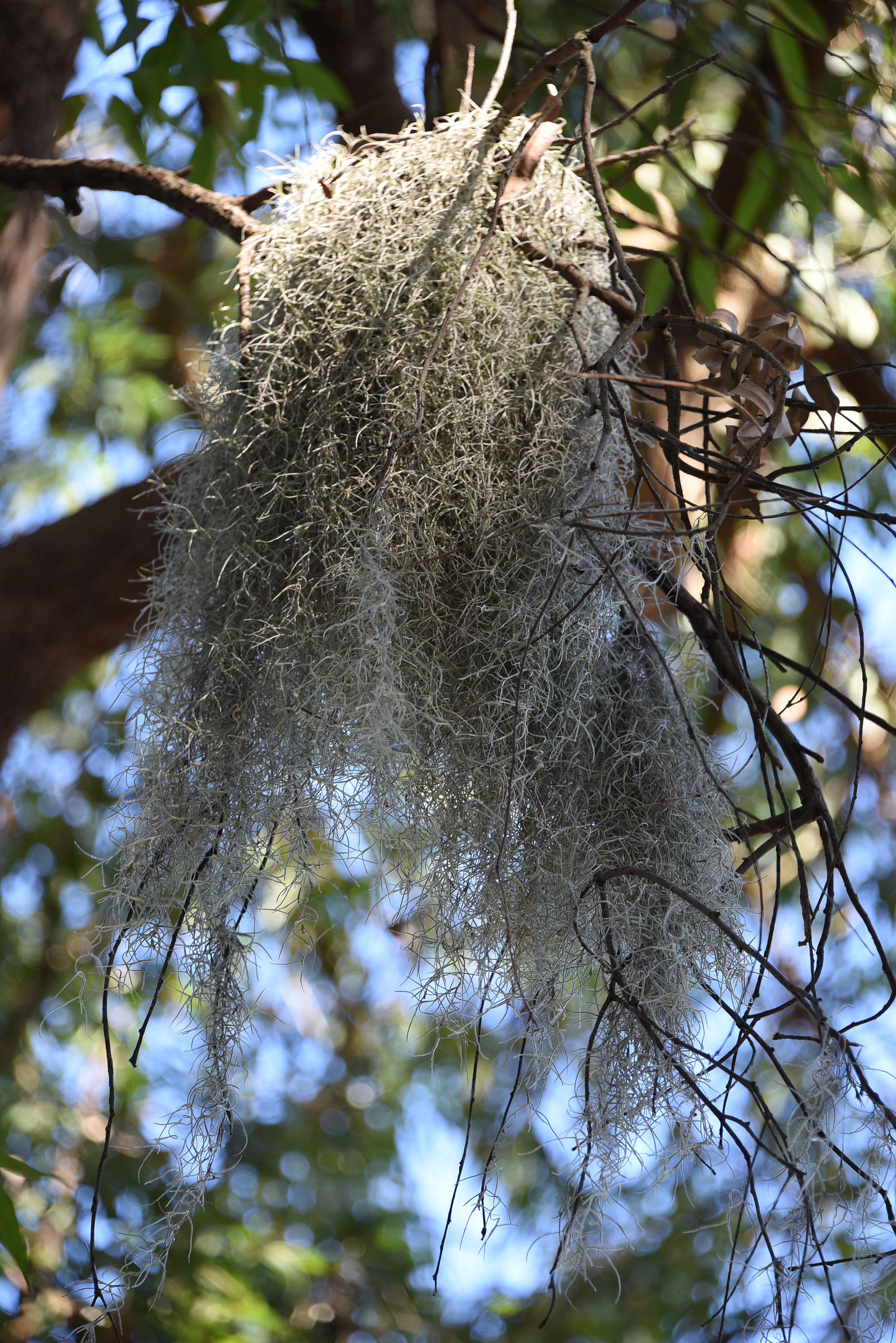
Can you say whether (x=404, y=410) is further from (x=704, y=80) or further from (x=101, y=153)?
(x=101, y=153)

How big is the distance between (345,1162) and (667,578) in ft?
6.09

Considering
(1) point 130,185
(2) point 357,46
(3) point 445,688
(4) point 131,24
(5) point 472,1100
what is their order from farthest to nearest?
1. (2) point 357,46
2. (4) point 131,24
3. (1) point 130,185
4. (3) point 445,688
5. (5) point 472,1100

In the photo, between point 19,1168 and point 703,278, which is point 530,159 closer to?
point 703,278

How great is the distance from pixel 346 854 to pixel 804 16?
95 cm

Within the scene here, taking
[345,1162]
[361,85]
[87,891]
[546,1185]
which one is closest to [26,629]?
[361,85]

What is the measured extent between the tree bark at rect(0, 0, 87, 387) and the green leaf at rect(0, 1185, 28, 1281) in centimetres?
100

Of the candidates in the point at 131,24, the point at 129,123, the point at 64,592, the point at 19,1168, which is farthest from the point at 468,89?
the point at 64,592

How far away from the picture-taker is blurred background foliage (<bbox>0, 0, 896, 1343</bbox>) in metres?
1.10

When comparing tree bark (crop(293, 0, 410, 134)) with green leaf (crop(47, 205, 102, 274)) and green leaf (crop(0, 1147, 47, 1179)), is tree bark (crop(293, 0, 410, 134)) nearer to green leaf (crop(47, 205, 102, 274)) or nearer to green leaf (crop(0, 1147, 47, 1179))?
green leaf (crop(47, 205, 102, 274))

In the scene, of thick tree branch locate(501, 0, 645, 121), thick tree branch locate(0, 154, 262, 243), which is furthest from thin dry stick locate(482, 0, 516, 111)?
thick tree branch locate(0, 154, 262, 243)

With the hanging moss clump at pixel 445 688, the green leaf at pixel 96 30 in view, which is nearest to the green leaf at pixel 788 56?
the hanging moss clump at pixel 445 688

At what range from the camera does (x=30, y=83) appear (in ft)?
4.16

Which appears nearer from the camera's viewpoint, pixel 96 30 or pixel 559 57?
pixel 559 57

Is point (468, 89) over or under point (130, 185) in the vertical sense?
under
